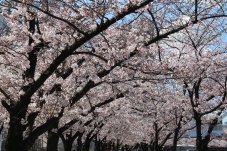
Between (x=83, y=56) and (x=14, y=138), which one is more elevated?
(x=83, y=56)

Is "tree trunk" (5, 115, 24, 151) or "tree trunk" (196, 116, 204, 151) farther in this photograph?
"tree trunk" (196, 116, 204, 151)

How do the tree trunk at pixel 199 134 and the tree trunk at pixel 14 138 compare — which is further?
the tree trunk at pixel 199 134

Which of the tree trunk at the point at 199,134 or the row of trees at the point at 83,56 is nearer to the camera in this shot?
the row of trees at the point at 83,56

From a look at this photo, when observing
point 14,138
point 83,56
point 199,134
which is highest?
point 83,56

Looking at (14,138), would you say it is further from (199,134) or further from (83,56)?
(199,134)

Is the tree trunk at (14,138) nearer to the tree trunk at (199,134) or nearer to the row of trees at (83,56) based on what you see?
the row of trees at (83,56)

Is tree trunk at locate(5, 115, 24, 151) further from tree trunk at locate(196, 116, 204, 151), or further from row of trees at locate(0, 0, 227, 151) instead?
tree trunk at locate(196, 116, 204, 151)

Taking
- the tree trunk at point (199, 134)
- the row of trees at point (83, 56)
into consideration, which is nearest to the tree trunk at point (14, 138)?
the row of trees at point (83, 56)

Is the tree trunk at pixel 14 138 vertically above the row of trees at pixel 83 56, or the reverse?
the row of trees at pixel 83 56

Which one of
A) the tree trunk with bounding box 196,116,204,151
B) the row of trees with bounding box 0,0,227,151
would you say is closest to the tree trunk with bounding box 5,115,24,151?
the row of trees with bounding box 0,0,227,151

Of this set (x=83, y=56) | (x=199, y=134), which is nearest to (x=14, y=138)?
(x=83, y=56)

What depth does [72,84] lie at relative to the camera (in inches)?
400

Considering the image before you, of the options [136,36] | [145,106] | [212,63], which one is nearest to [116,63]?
[136,36]

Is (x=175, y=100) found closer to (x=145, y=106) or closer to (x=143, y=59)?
(x=145, y=106)
